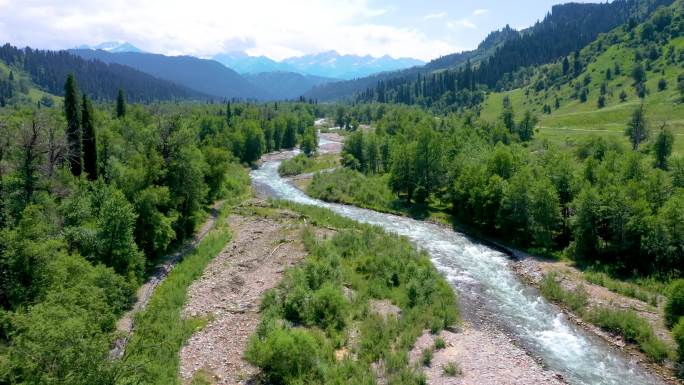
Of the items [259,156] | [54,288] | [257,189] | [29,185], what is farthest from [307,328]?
[259,156]

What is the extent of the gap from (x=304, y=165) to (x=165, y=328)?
85.1 meters

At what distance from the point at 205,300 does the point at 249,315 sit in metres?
5.23

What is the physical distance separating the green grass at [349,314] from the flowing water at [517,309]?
11.0 feet

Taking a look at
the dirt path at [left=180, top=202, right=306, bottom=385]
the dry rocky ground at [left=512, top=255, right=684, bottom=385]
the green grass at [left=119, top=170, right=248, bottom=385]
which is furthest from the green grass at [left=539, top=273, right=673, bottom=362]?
the green grass at [left=119, top=170, right=248, bottom=385]

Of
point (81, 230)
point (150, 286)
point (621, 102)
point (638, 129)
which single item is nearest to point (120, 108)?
point (81, 230)

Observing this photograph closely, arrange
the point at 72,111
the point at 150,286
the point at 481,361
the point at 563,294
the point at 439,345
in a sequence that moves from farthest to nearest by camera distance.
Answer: the point at 72,111 < the point at 150,286 < the point at 563,294 < the point at 439,345 < the point at 481,361

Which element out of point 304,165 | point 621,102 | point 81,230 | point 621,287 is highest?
point 621,102

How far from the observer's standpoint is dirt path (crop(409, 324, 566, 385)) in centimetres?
3005

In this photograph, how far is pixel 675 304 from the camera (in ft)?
118

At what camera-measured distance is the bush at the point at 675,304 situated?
3572 cm

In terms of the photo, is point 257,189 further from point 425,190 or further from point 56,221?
point 56,221

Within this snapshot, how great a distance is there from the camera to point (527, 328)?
37.8 metres

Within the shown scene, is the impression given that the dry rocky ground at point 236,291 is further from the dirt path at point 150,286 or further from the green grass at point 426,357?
the green grass at point 426,357

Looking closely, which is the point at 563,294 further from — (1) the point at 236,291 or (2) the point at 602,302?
(1) the point at 236,291
